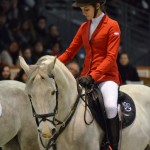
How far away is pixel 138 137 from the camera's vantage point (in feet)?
28.3

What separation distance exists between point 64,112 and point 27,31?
9.43 metres

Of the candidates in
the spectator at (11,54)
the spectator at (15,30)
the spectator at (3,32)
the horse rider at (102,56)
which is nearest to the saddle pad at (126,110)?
the horse rider at (102,56)

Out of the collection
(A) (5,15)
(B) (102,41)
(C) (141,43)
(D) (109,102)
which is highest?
(B) (102,41)

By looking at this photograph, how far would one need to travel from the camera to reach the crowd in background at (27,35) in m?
15.4

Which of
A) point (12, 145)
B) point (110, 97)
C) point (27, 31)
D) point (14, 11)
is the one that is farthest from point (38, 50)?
point (110, 97)

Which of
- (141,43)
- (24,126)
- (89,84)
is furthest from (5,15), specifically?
(89,84)

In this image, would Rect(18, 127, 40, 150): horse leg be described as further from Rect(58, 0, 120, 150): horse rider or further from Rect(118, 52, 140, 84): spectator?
Rect(118, 52, 140, 84): spectator

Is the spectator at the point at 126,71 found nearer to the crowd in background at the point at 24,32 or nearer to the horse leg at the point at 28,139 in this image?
the crowd in background at the point at 24,32

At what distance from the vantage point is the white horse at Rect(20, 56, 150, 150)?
24.3 ft

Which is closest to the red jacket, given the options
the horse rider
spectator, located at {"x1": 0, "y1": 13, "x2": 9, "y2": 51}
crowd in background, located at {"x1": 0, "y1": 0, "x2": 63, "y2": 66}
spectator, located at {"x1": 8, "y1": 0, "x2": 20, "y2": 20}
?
the horse rider

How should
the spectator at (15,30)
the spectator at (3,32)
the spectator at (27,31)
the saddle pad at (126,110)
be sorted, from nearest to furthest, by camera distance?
1. the saddle pad at (126,110)
2. the spectator at (3,32)
3. the spectator at (15,30)
4. the spectator at (27,31)

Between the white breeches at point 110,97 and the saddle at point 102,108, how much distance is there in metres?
0.05

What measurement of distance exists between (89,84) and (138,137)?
967mm

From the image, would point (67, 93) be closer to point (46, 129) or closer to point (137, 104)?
point (46, 129)
